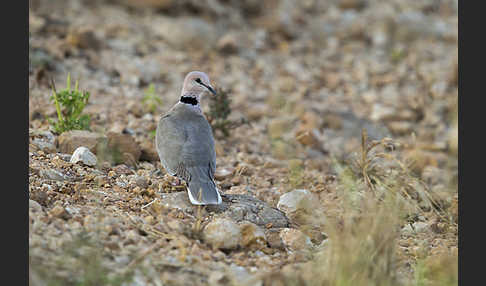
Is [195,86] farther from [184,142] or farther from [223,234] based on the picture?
[223,234]

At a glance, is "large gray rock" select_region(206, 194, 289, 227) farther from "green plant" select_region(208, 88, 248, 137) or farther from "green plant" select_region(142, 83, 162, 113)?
"green plant" select_region(142, 83, 162, 113)

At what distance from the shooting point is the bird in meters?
4.79

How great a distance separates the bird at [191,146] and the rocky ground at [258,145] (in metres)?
0.16

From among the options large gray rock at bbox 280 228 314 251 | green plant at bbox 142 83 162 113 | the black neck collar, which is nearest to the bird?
the black neck collar

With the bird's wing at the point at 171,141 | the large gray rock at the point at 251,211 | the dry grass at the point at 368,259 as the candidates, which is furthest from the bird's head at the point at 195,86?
the dry grass at the point at 368,259

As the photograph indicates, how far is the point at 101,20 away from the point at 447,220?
6.47m

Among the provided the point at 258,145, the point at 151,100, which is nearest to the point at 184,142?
the point at 258,145

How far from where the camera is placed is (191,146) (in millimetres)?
5098

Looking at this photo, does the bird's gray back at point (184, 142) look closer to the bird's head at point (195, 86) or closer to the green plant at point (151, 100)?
the bird's head at point (195, 86)

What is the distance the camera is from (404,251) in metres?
4.77

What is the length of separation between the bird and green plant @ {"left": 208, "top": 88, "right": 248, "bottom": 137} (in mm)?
1389

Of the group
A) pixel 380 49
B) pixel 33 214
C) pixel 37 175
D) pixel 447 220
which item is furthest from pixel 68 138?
pixel 380 49

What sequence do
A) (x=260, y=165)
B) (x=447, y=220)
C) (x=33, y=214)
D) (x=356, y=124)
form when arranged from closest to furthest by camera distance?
1. (x=33, y=214)
2. (x=447, y=220)
3. (x=260, y=165)
4. (x=356, y=124)

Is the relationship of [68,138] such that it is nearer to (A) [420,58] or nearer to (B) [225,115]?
(B) [225,115]
